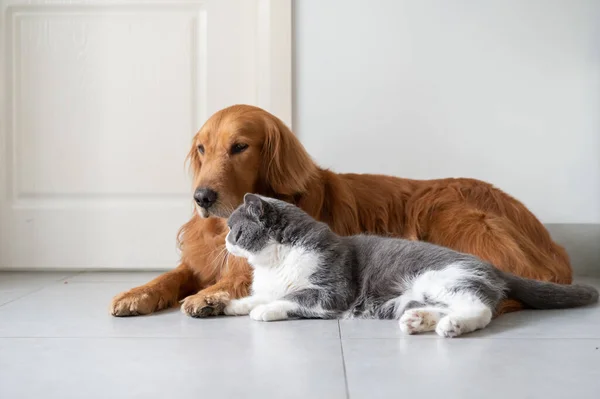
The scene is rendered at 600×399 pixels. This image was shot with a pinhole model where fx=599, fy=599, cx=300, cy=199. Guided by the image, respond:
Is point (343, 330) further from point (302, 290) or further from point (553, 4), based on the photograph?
point (553, 4)

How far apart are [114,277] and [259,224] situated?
1.24 m

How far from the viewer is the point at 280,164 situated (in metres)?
2.09

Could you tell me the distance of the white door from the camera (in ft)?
9.46

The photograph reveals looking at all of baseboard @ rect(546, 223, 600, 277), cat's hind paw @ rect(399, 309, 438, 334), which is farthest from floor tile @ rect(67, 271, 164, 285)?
baseboard @ rect(546, 223, 600, 277)

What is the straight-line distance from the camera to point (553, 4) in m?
2.76

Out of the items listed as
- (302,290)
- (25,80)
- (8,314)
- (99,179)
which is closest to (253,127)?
(302,290)

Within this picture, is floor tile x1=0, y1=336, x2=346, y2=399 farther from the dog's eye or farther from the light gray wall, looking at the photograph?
the light gray wall

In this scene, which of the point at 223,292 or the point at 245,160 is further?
the point at 245,160

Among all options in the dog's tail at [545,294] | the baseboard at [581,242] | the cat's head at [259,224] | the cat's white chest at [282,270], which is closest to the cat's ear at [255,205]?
the cat's head at [259,224]

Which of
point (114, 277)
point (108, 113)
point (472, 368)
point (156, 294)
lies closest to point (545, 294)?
point (472, 368)

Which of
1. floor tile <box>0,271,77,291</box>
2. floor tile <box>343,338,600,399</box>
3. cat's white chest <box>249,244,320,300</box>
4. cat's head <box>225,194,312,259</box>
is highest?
cat's head <box>225,194,312,259</box>

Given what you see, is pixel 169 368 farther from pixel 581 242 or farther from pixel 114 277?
pixel 581 242

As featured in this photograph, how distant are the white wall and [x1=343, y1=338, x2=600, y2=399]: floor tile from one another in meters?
1.45

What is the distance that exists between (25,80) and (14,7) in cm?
36
